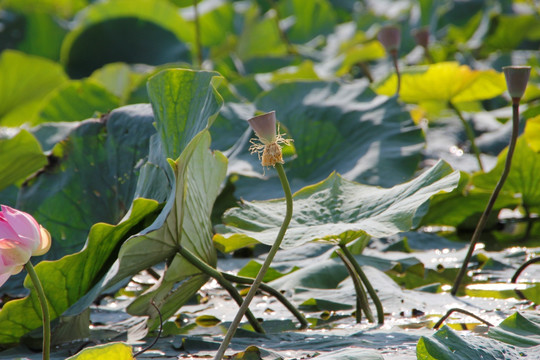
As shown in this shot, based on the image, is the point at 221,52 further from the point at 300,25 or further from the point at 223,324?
the point at 223,324

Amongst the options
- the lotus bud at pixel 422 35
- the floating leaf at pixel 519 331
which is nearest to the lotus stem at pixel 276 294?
the floating leaf at pixel 519 331

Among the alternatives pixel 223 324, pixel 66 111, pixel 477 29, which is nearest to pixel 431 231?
pixel 223 324

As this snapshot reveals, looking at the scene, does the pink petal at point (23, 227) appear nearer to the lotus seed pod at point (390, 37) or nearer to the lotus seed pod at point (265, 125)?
the lotus seed pod at point (265, 125)

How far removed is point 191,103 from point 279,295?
27 cm


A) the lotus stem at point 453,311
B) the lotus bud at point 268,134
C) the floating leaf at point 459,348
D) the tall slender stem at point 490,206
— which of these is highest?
the lotus bud at point 268,134

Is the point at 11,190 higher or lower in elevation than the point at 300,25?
lower

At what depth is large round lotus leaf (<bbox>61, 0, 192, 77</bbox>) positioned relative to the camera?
8.84 ft

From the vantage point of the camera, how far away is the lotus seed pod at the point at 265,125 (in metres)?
0.72

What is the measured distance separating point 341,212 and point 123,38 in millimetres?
2014

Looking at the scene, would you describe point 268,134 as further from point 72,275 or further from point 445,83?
point 445,83

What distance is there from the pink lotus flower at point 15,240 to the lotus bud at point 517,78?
604 millimetres

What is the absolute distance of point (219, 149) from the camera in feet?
4.68

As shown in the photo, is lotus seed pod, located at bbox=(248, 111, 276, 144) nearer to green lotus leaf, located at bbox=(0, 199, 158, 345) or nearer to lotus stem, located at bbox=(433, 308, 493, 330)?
green lotus leaf, located at bbox=(0, 199, 158, 345)

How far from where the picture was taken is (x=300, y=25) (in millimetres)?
3154
